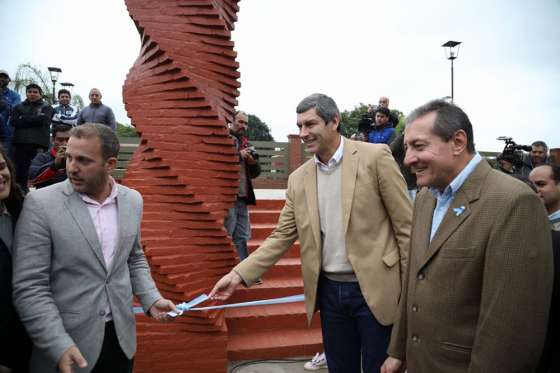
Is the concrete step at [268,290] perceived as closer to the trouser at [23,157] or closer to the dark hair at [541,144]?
the trouser at [23,157]

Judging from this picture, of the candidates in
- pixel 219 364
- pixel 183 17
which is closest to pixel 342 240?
pixel 219 364

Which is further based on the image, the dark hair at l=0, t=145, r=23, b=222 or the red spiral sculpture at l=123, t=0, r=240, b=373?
the red spiral sculpture at l=123, t=0, r=240, b=373

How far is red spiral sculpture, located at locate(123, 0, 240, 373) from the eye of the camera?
3723 millimetres

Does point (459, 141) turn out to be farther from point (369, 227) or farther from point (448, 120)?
point (369, 227)

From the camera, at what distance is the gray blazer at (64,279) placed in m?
1.80

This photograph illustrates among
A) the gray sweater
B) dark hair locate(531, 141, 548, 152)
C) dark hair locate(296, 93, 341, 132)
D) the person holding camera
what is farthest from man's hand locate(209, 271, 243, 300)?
dark hair locate(531, 141, 548, 152)

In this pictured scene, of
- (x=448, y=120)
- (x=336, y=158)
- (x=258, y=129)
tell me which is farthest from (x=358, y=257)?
(x=258, y=129)

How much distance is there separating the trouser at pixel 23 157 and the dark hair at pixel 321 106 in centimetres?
552

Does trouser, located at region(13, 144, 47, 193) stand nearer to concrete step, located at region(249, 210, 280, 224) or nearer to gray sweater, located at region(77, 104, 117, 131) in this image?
gray sweater, located at region(77, 104, 117, 131)

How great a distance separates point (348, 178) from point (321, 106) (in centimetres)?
48

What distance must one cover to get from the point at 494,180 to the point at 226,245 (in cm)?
281

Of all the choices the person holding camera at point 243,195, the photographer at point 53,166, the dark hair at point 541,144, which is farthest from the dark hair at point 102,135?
the dark hair at point 541,144

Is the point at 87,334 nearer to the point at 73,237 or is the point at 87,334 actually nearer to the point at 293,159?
the point at 73,237

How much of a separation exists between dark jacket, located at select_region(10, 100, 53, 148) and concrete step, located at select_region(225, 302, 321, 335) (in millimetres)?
4317
